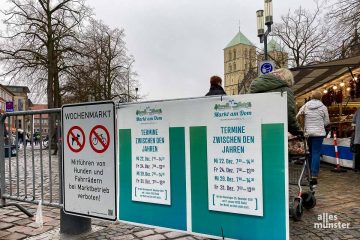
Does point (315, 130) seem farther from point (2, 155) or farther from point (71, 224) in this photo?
point (2, 155)

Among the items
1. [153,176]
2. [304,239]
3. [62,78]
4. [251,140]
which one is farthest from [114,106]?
[62,78]

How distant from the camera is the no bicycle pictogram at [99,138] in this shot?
3912mm

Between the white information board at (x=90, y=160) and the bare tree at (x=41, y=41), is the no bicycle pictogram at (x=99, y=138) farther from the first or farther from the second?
the bare tree at (x=41, y=41)

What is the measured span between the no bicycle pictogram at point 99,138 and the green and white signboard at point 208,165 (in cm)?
15

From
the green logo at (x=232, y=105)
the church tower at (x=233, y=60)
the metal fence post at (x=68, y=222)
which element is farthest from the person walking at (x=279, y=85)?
the church tower at (x=233, y=60)

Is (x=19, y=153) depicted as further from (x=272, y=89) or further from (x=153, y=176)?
(x=272, y=89)

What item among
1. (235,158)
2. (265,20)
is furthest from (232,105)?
(265,20)

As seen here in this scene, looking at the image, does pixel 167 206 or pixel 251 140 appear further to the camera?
pixel 167 206

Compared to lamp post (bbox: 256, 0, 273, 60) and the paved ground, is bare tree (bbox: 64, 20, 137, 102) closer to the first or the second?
lamp post (bbox: 256, 0, 273, 60)

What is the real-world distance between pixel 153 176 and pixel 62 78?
26050mm

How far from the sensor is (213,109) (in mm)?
3391

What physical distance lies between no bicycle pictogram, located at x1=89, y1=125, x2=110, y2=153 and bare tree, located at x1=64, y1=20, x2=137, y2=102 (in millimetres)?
21850

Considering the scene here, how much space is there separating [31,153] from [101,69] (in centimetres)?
2485

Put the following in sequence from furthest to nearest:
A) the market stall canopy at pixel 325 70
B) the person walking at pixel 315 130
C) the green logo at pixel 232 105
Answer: the market stall canopy at pixel 325 70 < the person walking at pixel 315 130 < the green logo at pixel 232 105
